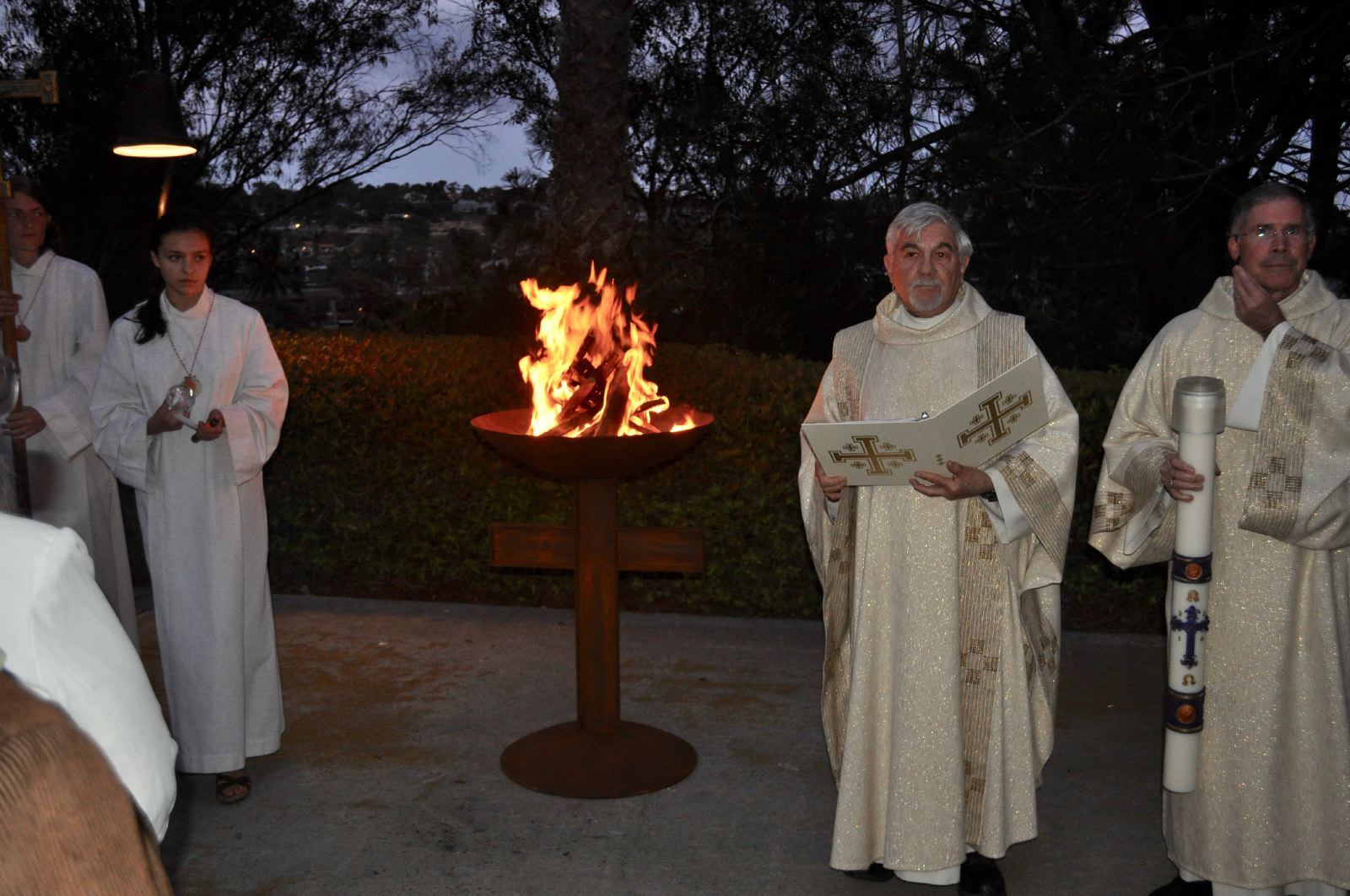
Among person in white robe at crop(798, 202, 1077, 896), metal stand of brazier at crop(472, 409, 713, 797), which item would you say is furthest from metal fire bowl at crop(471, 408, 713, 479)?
person in white robe at crop(798, 202, 1077, 896)

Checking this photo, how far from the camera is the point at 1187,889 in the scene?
3.81m

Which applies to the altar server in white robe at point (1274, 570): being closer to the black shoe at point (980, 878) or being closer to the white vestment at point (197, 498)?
the black shoe at point (980, 878)

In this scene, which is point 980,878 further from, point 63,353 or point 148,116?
point 148,116

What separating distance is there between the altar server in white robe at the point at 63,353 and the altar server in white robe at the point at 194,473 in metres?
0.55

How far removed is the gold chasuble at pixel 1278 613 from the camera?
349 cm

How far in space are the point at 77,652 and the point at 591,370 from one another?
3.64 m

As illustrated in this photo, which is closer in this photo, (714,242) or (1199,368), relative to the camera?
(1199,368)

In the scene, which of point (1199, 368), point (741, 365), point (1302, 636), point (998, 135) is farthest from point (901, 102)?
point (1302, 636)

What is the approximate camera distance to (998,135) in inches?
263

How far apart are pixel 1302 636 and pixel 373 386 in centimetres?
519

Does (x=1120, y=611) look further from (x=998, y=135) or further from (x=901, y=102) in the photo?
(x=901, y=102)

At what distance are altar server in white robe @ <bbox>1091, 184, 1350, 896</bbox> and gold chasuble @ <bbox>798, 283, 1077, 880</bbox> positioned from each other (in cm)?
41

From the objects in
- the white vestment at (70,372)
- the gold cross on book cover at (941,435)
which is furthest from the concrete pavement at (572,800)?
the gold cross on book cover at (941,435)

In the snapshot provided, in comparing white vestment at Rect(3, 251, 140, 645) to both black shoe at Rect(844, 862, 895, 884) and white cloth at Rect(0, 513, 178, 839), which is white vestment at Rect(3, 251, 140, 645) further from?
white cloth at Rect(0, 513, 178, 839)
